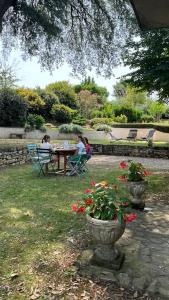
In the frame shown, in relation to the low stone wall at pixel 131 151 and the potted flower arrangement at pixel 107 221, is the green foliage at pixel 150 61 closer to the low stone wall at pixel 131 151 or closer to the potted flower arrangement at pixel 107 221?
the potted flower arrangement at pixel 107 221

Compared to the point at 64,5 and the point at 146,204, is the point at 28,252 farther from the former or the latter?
the point at 64,5

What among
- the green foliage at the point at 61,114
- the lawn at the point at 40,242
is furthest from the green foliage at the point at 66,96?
the lawn at the point at 40,242

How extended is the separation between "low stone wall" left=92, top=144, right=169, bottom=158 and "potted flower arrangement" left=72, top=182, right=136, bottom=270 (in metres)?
12.0

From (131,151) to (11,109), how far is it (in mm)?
9110

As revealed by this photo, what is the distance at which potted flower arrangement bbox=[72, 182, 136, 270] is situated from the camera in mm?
3451

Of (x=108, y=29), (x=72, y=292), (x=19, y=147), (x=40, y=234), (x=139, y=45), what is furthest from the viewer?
(x=19, y=147)

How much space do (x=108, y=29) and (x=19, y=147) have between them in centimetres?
568

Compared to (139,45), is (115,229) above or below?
below

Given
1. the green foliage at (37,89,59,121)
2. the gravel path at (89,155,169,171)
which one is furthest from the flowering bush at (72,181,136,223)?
the green foliage at (37,89,59,121)

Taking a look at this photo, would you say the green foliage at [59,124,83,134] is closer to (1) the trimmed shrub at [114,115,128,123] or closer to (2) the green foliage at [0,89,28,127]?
(2) the green foliage at [0,89,28,127]

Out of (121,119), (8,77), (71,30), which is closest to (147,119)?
(121,119)

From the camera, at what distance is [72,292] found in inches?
125

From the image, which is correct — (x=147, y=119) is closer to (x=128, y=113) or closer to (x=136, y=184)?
(x=128, y=113)

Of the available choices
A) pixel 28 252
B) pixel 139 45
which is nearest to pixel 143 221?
pixel 28 252
